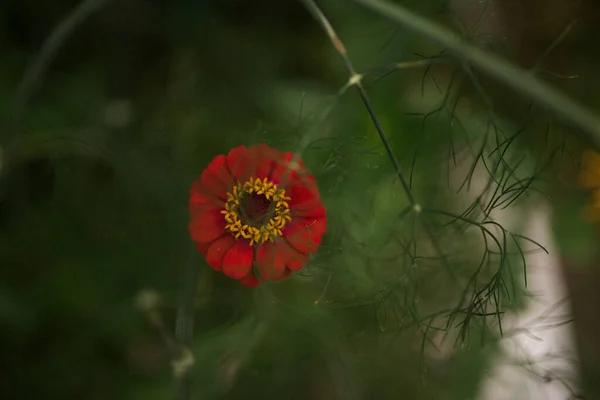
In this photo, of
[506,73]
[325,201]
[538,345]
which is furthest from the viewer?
[538,345]

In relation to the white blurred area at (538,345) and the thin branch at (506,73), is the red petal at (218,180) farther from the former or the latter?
the white blurred area at (538,345)

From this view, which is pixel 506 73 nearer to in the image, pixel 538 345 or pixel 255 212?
pixel 255 212

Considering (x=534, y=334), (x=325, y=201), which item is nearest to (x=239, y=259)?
(x=325, y=201)

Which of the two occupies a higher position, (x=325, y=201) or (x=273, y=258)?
(x=325, y=201)

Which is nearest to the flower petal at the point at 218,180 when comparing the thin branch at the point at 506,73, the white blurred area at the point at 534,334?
the thin branch at the point at 506,73

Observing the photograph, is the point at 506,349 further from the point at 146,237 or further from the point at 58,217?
the point at 58,217

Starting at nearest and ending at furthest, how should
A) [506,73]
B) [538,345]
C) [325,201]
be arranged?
[506,73], [325,201], [538,345]

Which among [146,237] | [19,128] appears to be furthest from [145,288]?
[19,128]
